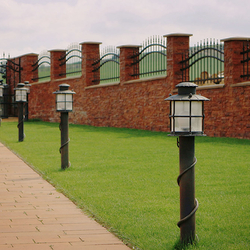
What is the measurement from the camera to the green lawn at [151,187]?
4.16m

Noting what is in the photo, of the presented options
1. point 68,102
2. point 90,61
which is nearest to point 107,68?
point 90,61

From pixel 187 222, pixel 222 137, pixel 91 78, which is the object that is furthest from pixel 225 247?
pixel 91 78

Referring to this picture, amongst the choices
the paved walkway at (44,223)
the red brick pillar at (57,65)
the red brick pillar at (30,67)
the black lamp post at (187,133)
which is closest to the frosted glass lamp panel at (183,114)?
the black lamp post at (187,133)

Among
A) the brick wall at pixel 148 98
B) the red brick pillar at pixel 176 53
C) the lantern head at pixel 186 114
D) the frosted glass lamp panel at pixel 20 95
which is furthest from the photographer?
the red brick pillar at pixel 176 53

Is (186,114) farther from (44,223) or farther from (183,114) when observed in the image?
(44,223)

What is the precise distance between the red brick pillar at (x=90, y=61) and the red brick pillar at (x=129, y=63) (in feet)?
10.0

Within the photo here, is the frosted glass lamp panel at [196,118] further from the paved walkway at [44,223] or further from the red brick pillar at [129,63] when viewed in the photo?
the red brick pillar at [129,63]

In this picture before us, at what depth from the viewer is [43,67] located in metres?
27.4

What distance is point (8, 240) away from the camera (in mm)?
3918

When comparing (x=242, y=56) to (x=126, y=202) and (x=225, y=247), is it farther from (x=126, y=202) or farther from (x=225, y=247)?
(x=225, y=247)

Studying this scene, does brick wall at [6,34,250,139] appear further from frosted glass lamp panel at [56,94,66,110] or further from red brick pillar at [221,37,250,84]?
frosted glass lamp panel at [56,94,66,110]

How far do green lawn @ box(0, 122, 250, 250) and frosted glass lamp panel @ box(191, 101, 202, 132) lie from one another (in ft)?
3.41

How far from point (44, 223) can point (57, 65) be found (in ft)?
70.1

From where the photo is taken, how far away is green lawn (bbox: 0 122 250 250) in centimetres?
416
